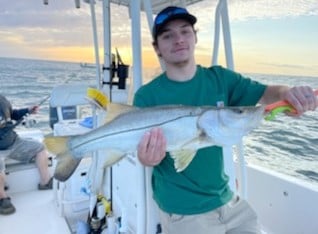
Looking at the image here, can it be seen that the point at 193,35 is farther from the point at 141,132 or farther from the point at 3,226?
the point at 3,226

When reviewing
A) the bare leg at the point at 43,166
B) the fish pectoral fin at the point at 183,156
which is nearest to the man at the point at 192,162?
the fish pectoral fin at the point at 183,156

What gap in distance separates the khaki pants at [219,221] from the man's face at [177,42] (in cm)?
67

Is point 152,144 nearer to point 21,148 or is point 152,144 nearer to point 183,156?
point 183,156

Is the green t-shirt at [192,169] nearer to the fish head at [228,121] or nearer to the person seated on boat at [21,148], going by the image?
the fish head at [228,121]

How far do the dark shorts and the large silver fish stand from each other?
3131 mm

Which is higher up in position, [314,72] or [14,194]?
[314,72]

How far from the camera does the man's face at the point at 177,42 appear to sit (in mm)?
1475

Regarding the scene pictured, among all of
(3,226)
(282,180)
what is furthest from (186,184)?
(3,226)

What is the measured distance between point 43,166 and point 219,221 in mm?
3024

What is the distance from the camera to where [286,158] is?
11.9 feet

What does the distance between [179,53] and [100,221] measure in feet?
5.47

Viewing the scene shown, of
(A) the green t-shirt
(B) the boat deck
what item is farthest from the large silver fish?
(B) the boat deck

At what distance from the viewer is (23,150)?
13.4 feet

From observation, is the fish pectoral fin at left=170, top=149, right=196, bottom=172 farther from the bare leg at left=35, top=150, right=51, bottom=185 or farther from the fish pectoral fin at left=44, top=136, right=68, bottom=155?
the bare leg at left=35, top=150, right=51, bottom=185
